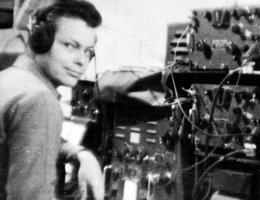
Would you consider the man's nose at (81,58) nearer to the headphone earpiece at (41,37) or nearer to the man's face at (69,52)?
the man's face at (69,52)

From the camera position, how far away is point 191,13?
207 cm

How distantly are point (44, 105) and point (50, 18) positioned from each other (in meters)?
0.51

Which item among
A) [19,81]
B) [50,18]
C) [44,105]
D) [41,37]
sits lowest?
[44,105]

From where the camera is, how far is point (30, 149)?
2.04m

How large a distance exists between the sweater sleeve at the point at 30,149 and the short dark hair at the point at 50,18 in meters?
0.33

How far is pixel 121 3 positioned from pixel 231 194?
3.92ft

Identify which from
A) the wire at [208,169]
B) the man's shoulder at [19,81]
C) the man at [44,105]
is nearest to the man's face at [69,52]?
the man at [44,105]

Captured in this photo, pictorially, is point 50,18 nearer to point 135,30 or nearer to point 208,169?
point 135,30

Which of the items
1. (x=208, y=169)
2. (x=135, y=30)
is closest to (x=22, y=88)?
(x=135, y=30)

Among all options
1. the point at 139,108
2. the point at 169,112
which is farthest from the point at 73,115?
the point at 169,112

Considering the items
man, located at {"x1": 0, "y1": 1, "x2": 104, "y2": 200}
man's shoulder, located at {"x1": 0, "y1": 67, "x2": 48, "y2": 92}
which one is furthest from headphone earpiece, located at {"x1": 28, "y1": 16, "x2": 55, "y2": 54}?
man's shoulder, located at {"x1": 0, "y1": 67, "x2": 48, "y2": 92}

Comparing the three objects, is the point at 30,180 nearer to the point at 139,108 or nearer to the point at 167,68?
the point at 139,108

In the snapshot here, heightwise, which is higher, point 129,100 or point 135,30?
point 135,30

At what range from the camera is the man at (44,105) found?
2.05 metres
